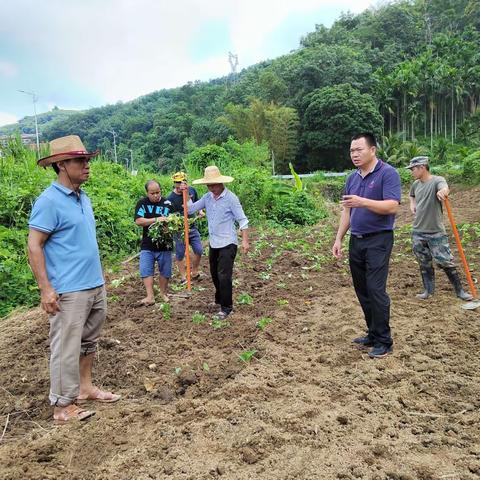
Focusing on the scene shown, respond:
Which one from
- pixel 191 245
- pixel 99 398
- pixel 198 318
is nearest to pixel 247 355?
pixel 198 318

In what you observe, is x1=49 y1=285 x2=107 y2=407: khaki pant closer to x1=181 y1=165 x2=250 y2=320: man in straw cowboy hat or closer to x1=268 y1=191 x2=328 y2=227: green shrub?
x1=181 y1=165 x2=250 y2=320: man in straw cowboy hat

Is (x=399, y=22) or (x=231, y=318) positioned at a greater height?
(x=399, y=22)

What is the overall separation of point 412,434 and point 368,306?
153cm

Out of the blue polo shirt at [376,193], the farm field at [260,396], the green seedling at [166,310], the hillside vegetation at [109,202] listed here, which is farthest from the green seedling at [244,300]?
the hillside vegetation at [109,202]

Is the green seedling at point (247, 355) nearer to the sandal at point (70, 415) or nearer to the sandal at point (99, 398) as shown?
the sandal at point (99, 398)

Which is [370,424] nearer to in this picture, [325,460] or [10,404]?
[325,460]

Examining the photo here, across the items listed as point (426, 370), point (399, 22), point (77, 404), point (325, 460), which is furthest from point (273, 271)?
point (399, 22)

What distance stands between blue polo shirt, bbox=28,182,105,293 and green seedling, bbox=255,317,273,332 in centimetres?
225

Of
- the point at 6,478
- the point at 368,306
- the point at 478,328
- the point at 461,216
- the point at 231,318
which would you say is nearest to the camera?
the point at 6,478

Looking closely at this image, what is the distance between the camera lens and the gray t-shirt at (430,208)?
18.8 feet

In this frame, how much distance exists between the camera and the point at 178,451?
295cm

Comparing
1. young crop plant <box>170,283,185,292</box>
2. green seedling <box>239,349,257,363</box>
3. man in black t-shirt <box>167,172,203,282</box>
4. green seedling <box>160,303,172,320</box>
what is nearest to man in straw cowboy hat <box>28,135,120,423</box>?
green seedling <box>239,349,257,363</box>

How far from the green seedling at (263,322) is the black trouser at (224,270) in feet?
1.65

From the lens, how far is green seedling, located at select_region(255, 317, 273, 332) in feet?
17.2
